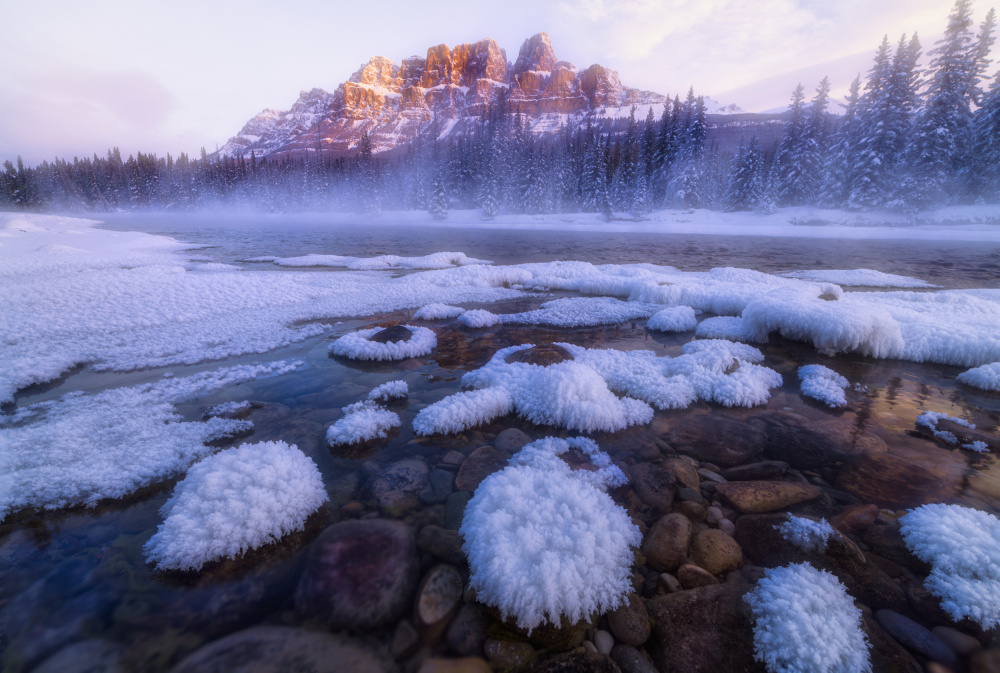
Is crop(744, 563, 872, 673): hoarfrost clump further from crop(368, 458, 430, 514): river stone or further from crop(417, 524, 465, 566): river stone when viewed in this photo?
crop(368, 458, 430, 514): river stone

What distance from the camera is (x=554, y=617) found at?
199 cm

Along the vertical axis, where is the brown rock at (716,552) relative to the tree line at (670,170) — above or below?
below

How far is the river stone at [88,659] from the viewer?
181 centimetres

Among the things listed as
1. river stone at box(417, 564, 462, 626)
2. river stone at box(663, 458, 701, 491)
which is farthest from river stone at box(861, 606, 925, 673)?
river stone at box(417, 564, 462, 626)

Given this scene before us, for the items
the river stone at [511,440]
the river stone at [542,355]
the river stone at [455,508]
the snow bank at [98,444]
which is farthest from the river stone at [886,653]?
the snow bank at [98,444]

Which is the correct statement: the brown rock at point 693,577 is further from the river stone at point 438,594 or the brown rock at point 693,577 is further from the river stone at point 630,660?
the river stone at point 438,594

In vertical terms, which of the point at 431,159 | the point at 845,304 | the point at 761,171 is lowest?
the point at 845,304

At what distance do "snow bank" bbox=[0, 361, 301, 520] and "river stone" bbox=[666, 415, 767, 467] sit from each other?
4345 millimetres

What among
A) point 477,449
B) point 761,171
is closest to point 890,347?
point 477,449

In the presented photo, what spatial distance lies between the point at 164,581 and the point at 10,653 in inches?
22.4

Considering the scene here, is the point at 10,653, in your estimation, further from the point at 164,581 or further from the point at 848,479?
the point at 848,479

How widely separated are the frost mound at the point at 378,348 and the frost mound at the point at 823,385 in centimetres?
520

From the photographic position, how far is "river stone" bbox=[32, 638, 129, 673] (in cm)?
181

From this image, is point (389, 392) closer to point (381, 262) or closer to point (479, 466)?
point (479, 466)
